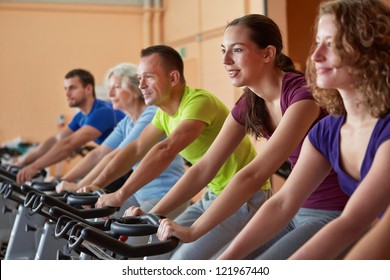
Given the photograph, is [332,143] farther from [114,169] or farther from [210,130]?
[114,169]

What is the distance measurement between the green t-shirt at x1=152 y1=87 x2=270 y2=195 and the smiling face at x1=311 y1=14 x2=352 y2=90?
3.65 feet

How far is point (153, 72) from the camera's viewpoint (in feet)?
10.6

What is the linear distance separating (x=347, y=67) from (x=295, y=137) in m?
0.50

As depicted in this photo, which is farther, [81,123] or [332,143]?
[81,123]

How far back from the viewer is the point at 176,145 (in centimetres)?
288

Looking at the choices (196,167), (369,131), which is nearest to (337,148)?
(369,131)

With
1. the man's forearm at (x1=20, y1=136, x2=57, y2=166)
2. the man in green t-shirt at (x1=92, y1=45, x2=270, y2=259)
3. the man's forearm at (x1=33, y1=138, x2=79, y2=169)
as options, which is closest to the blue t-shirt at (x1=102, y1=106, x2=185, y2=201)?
the man in green t-shirt at (x1=92, y1=45, x2=270, y2=259)

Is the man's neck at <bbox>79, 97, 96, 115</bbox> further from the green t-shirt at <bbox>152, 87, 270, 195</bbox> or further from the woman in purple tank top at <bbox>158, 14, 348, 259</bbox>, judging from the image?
the woman in purple tank top at <bbox>158, 14, 348, 259</bbox>

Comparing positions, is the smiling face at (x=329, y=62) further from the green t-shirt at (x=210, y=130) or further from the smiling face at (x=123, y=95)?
the smiling face at (x=123, y=95)

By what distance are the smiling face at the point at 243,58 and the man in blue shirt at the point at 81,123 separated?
234 centimetres

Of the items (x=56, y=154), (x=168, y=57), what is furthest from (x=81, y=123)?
(x=168, y=57)

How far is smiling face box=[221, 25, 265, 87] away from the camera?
2.46 meters

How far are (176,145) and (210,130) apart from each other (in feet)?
0.76

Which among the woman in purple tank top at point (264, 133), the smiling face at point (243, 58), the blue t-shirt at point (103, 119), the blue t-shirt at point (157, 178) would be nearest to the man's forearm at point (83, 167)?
the blue t-shirt at point (103, 119)
